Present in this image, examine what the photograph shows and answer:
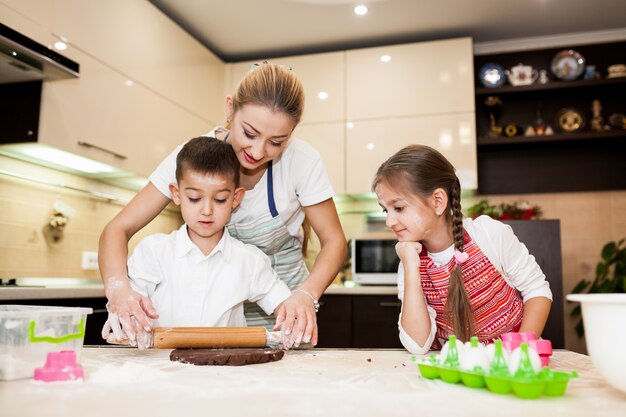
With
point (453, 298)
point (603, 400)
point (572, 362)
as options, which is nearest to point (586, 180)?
point (453, 298)

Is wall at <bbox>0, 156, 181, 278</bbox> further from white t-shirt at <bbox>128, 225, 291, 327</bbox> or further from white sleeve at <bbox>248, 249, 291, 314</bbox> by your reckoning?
white sleeve at <bbox>248, 249, 291, 314</bbox>

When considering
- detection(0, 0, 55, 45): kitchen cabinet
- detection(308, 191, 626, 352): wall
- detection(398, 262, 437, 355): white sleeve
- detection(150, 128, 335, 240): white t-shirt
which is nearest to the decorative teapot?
detection(308, 191, 626, 352): wall

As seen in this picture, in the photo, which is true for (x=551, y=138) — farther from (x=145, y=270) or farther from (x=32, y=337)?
(x=32, y=337)

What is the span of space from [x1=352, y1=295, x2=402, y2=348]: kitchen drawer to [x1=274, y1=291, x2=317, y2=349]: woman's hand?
5.77 feet

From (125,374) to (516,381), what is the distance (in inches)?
17.1

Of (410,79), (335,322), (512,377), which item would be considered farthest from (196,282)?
(410,79)

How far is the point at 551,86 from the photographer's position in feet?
10.5

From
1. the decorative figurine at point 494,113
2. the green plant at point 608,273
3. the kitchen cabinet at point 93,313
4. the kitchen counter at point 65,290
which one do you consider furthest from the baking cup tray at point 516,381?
the decorative figurine at point 494,113

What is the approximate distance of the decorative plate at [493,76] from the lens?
10.9ft

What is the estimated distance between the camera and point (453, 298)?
1.20 metres

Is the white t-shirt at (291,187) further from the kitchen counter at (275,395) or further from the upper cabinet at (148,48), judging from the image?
the upper cabinet at (148,48)

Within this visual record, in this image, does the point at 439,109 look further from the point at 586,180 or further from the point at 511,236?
the point at 511,236

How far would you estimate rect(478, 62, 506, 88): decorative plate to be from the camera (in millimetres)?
3312

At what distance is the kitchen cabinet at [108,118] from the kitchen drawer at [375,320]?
1.31 meters
